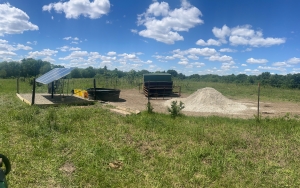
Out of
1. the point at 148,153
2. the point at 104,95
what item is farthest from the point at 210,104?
the point at 148,153

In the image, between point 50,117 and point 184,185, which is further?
point 50,117

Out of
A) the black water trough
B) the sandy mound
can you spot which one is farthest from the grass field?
the black water trough

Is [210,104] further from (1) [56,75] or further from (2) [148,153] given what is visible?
(2) [148,153]

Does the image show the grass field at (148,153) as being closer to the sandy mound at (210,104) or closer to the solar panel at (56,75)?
the solar panel at (56,75)

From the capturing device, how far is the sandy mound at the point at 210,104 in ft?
49.7

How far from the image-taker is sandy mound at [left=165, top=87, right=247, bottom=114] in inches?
596

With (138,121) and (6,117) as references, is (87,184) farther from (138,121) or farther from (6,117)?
(6,117)

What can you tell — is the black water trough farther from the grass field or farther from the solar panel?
the grass field

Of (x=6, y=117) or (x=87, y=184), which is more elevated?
(x=6, y=117)

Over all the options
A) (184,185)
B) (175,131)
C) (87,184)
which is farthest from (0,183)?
(175,131)

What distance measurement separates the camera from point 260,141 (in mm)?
7211

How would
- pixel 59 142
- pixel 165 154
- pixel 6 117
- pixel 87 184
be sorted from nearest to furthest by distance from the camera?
pixel 87 184, pixel 165 154, pixel 59 142, pixel 6 117

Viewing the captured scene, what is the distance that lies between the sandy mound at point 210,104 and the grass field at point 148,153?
5921 mm

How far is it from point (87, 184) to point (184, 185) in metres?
1.97
